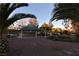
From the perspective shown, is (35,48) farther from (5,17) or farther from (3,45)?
(5,17)

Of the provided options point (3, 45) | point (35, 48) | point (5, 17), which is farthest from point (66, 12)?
point (3, 45)

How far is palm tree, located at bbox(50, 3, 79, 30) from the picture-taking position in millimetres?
11570

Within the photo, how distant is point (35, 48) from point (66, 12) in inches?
61.8

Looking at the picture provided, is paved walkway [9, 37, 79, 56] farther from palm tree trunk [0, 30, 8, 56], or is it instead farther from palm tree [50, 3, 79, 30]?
palm tree [50, 3, 79, 30]

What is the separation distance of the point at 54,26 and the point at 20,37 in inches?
46.3

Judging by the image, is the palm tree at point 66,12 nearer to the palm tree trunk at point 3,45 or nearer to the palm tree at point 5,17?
the palm tree at point 5,17

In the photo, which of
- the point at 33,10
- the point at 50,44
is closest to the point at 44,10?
the point at 33,10

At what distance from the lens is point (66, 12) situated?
11.7 m

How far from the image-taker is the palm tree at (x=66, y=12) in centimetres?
1157

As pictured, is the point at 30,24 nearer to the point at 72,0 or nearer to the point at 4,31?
the point at 4,31

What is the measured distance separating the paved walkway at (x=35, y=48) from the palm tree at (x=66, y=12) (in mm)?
762

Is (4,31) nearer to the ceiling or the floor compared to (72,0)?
nearer to the floor

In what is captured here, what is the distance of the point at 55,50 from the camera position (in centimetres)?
1169

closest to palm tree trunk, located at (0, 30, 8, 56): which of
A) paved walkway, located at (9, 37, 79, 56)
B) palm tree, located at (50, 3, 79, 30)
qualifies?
paved walkway, located at (9, 37, 79, 56)
